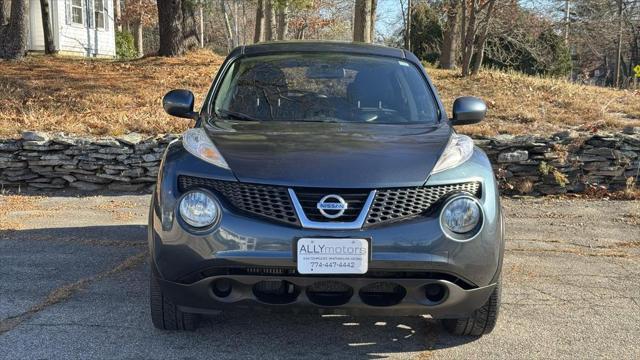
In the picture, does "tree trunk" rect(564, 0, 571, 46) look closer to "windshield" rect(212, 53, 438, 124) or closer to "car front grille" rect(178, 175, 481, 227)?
"windshield" rect(212, 53, 438, 124)

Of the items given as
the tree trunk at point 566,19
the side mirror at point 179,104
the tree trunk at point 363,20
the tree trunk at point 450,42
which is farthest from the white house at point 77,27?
the side mirror at point 179,104

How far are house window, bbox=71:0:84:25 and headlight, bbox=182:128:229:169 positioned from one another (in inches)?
818

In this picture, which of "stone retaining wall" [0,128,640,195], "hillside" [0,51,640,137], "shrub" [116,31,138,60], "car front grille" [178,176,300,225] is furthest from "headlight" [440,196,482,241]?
"shrub" [116,31,138,60]

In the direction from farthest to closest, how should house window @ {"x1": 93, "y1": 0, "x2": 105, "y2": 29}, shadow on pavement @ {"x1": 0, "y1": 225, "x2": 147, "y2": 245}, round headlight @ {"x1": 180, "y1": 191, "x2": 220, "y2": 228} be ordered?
house window @ {"x1": 93, "y1": 0, "x2": 105, "y2": 29}, shadow on pavement @ {"x1": 0, "y1": 225, "x2": 147, "y2": 245}, round headlight @ {"x1": 180, "y1": 191, "x2": 220, "y2": 228}

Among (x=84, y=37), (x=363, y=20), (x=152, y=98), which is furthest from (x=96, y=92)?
(x=84, y=37)

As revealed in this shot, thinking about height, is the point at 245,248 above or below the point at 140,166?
above

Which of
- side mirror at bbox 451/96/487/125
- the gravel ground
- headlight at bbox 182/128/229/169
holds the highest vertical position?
side mirror at bbox 451/96/487/125

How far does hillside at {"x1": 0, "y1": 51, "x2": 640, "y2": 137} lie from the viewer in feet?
29.6

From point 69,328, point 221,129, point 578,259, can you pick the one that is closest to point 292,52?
point 221,129

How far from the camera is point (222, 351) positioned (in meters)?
3.36

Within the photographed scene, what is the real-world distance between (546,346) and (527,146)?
14.9 feet

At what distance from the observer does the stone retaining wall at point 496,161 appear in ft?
25.1

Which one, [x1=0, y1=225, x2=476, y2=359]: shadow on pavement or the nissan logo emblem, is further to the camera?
[x1=0, y1=225, x2=476, y2=359]: shadow on pavement

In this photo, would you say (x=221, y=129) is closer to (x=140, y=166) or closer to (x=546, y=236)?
(x=546, y=236)
